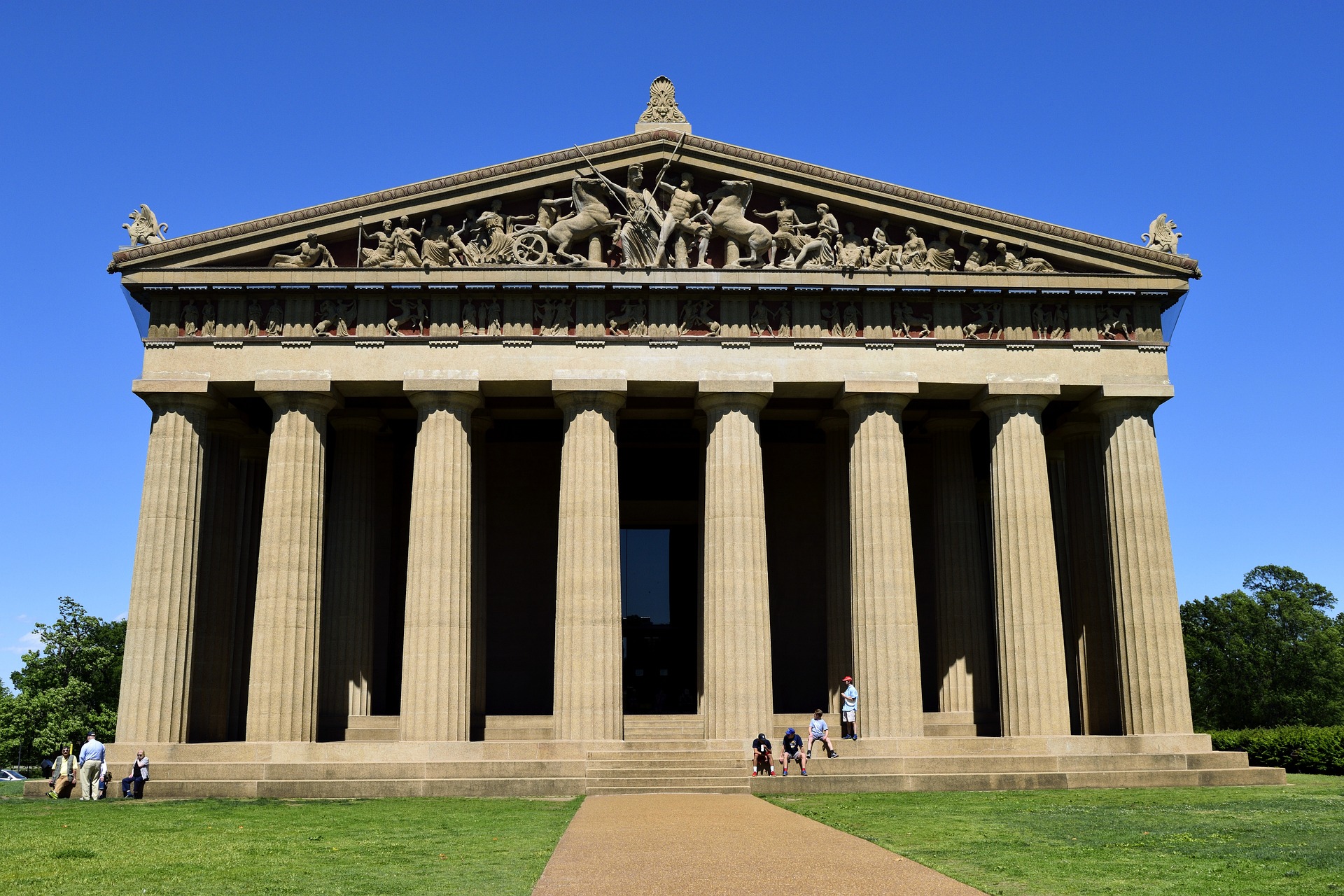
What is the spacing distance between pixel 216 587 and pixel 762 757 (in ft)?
62.9

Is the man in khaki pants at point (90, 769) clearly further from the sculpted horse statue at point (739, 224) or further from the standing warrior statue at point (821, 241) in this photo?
the standing warrior statue at point (821, 241)

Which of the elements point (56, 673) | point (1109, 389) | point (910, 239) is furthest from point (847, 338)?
point (56, 673)

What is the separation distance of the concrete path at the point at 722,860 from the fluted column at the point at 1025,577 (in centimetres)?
1354

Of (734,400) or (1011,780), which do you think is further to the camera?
(734,400)

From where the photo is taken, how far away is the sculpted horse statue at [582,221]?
37344 millimetres

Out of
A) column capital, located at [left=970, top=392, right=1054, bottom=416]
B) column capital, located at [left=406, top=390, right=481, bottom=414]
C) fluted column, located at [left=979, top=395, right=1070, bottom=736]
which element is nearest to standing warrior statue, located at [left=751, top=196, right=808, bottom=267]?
column capital, located at [left=970, top=392, right=1054, bottom=416]

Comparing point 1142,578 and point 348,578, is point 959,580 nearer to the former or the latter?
point 1142,578

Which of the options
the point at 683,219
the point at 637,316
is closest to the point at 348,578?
the point at 637,316

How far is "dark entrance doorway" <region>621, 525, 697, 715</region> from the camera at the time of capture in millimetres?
45781

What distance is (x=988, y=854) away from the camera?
17.4m

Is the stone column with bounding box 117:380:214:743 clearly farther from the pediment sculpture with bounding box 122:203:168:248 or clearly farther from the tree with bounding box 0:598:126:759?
the tree with bounding box 0:598:126:759

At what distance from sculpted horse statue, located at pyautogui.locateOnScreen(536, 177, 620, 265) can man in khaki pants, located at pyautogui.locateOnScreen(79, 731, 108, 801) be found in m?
19.3

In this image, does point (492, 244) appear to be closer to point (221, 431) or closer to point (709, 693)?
point (221, 431)

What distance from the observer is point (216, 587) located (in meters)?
38.8
